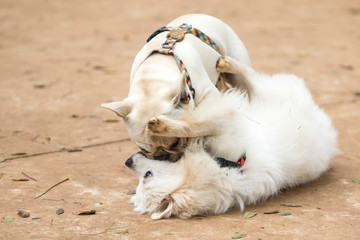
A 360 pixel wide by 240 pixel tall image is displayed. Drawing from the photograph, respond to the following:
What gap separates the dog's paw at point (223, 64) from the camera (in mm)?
4629

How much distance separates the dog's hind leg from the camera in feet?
15.3

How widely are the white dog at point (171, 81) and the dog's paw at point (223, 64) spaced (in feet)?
0.13

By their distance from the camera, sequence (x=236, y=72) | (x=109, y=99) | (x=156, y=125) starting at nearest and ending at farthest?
(x=156, y=125) < (x=236, y=72) < (x=109, y=99)

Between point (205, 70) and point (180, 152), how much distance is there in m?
1.01

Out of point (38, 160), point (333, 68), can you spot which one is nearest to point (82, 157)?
point (38, 160)

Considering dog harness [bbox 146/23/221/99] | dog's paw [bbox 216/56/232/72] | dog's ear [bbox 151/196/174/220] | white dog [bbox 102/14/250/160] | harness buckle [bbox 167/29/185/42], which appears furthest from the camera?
dog's paw [bbox 216/56/232/72]

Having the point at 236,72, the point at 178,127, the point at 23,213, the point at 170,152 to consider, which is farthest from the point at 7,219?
the point at 236,72

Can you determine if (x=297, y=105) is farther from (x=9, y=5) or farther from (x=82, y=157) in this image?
(x=9, y=5)

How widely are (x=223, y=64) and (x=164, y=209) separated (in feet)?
5.35

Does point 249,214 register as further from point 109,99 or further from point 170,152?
point 109,99

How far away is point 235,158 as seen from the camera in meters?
3.77

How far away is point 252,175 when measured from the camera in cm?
378

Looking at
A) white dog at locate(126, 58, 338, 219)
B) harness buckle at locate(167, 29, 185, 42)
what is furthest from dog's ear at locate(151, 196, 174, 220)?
harness buckle at locate(167, 29, 185, 42)

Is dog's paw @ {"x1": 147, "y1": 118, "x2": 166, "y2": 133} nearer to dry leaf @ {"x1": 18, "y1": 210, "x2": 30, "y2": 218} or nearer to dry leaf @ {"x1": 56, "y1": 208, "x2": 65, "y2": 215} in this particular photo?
dry leaf @ {"x1": 56, "y1": 208, "x2": 65, "y2": 215}
